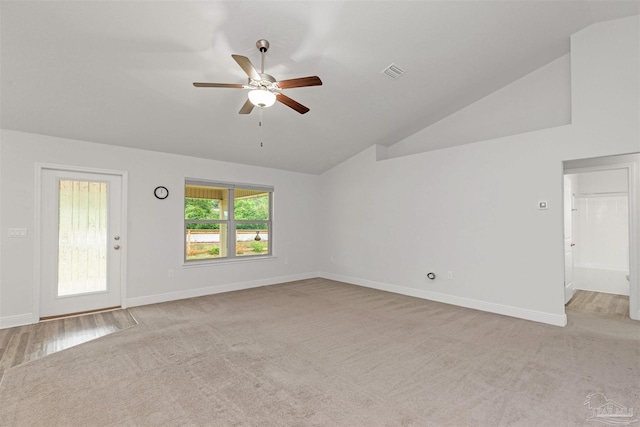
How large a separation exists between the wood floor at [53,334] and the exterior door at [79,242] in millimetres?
276

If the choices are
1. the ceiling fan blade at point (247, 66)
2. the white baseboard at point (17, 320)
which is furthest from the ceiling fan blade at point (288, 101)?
the white baseboard at point (17, 320)

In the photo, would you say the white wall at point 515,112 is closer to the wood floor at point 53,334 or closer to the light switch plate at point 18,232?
the wood floor at point 53,334

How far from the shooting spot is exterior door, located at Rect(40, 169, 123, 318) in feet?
13.0

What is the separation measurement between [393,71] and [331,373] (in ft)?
11.4

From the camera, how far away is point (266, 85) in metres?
2.64

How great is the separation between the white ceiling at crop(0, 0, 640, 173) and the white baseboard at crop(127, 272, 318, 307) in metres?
2.34

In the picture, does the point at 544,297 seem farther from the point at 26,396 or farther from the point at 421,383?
the point at 26,396

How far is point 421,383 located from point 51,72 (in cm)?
446

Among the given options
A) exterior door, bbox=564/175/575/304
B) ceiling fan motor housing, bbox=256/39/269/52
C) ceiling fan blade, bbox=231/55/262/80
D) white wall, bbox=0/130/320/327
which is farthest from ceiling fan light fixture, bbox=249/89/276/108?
exterior door, bbox=564/175/575/304

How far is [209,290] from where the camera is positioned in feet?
17.4

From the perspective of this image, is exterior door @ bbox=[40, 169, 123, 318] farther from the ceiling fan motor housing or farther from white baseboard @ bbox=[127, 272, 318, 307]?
the ceiling fan motor housing

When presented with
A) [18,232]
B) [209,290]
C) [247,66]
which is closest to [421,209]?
[247,66]

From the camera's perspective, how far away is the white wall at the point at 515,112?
13.8 feet

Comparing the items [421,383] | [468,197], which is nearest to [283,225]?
[468,197]
